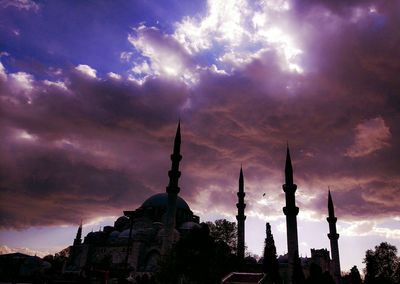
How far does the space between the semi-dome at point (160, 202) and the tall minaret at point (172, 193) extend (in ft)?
60.1

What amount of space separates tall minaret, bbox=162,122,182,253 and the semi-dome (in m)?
18.3

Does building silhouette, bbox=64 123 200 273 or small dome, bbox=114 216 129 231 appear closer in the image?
building silhouette, bbox=64 123 200 273

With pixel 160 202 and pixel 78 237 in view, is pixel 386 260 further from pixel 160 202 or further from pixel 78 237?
pixel 78 237

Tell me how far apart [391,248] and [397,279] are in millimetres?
6394

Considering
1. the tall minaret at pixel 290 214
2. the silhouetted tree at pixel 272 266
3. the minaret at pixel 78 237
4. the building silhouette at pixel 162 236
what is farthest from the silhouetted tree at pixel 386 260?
the minaret at pixel 78 237

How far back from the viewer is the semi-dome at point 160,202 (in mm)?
56594

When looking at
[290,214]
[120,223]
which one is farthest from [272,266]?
[120,223]

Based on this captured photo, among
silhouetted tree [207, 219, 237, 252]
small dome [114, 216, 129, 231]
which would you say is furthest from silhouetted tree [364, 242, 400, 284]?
small dome [114, 216, 129, 231]

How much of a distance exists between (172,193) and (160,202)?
19965 mm

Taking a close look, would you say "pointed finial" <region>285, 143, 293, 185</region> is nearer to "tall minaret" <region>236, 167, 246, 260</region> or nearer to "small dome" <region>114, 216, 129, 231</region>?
"tall minaret" <region>236, 167, 246, 260</region>

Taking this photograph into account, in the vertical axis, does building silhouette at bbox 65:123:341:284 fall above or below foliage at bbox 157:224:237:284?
above

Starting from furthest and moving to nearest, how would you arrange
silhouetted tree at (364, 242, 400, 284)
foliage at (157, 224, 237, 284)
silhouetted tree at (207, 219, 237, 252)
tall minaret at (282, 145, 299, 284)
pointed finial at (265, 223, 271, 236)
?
silhouetted tree at (364, 242, 400, 284) < silhouetted tree at (207, 219, 237, 252) < pointed finial at (265, 223, 271, 236) < tall minaret at (282, 145, 299, 284) < foliage at (157, 224, 237, 284)

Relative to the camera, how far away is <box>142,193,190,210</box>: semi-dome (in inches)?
2228

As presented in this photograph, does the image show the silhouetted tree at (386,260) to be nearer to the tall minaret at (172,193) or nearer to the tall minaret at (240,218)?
the tall minaret at (240,218)
